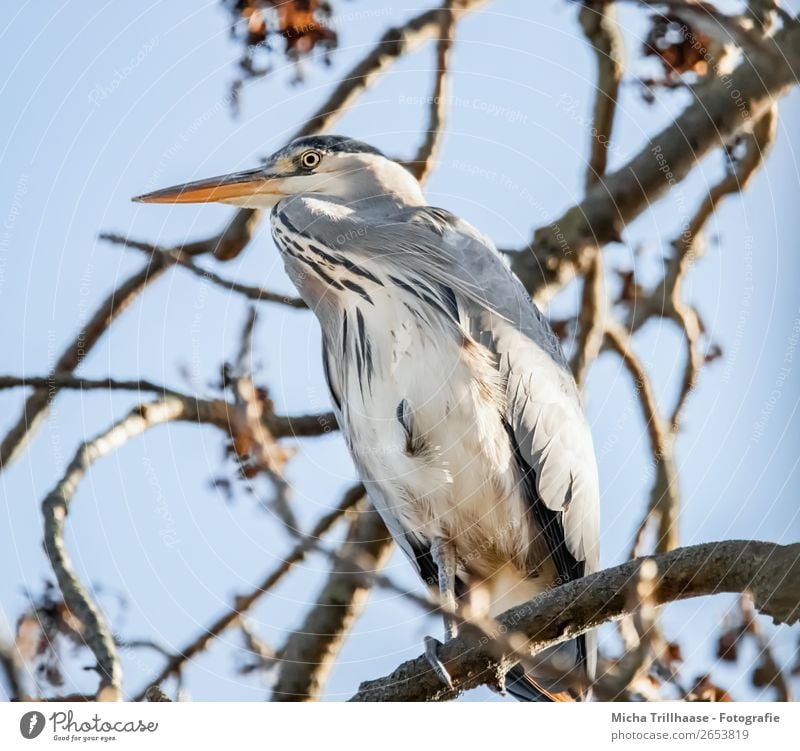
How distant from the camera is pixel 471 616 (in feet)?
6.14

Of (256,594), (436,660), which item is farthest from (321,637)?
(436,660)

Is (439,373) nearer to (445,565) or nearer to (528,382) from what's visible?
(528,382)

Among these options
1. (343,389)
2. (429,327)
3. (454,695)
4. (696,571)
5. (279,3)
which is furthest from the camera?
(279,3)

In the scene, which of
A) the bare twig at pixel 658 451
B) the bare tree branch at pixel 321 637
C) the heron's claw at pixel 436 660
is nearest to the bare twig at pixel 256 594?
the bare tree branch at pixel 321 637

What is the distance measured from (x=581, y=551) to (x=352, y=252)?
64 cm

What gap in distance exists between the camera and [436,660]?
1.52 m

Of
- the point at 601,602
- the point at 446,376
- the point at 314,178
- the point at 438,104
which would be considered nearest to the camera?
the point at 601,602

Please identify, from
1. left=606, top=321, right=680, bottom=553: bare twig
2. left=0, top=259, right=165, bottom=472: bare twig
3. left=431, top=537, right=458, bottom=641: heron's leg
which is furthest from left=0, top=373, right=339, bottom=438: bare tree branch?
left=606, top=321, right=680, bottom=553: bare twig

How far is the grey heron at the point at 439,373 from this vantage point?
1.74m

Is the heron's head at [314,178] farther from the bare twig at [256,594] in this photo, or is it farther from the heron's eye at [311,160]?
the bare twig at [256,594]

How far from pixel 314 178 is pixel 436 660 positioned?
859mm

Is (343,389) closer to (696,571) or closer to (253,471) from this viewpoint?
(253,471)

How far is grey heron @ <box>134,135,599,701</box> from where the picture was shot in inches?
68.4
